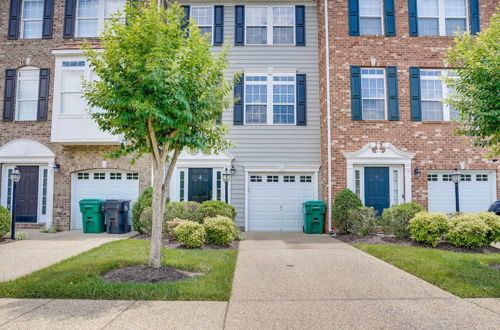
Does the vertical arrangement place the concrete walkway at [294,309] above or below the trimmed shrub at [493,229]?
below

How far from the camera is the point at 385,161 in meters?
11.0

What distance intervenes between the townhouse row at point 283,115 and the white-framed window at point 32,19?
4 cm

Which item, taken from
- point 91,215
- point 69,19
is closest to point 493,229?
point 91,215

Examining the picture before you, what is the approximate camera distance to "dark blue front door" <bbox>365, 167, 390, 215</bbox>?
11141 mm

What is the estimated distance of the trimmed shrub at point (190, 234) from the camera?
7891 mm

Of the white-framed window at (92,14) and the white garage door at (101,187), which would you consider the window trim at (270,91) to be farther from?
the white-framed window at (92,14)

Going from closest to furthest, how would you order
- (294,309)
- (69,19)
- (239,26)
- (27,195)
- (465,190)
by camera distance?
(294,309), (465,190), (27,195), (69,19), (239,26)

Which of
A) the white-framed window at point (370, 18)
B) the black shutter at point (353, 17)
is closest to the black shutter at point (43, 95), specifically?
the black shutter at point (353, 17)

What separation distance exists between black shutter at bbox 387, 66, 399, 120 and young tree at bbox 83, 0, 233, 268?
7.30 m

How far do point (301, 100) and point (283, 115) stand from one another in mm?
807

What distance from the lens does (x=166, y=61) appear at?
5270 millimetres

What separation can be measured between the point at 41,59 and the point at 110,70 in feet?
27.7

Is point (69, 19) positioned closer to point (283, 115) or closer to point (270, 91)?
point (270, 91)

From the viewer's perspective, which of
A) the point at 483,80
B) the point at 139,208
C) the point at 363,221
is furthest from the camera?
the point at 139,208
